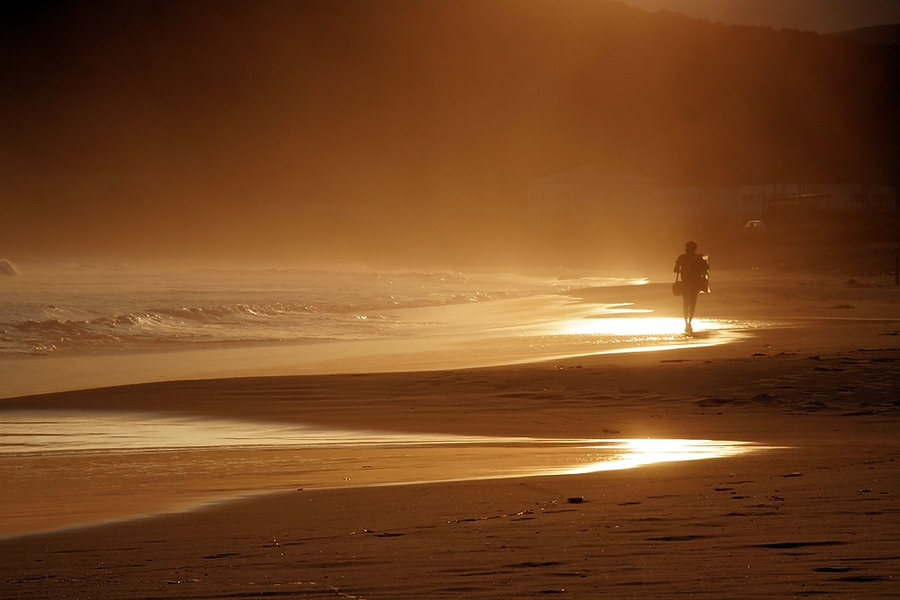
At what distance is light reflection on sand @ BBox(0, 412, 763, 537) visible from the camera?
5473mm

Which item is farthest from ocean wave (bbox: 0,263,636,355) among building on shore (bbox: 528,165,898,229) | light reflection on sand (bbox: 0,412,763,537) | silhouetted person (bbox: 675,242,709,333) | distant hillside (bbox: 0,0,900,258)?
distant hillside (bbox: 0,0,900,258)

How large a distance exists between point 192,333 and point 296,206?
81458 mm

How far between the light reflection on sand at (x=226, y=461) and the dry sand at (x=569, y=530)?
334mm

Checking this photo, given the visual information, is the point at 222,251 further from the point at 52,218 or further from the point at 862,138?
the point at 862,138

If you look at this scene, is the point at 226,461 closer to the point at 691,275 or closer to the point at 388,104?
the point at 691,275

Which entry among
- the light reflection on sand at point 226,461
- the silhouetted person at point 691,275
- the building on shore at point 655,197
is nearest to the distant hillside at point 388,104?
the building on shore at point 655,197

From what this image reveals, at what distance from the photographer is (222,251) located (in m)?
81.6

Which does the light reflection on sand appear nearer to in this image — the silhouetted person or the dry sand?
the dry sand

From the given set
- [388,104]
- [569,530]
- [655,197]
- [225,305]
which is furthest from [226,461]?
[388,104]

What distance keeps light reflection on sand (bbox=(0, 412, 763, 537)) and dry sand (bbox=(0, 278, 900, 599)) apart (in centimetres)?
33

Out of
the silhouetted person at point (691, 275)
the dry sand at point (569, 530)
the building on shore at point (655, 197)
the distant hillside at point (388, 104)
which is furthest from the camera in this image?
the distant hillside at point (388, 104)

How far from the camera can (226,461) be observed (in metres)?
6.72

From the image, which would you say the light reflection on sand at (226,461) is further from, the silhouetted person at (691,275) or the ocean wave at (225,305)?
the silhouetted person at (691,275)

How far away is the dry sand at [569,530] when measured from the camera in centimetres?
360
